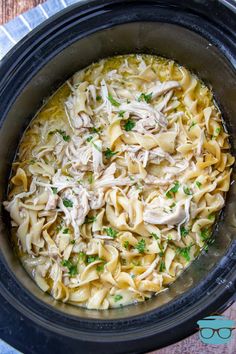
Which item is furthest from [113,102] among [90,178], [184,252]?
[184,252]

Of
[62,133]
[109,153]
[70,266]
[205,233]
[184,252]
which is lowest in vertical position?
[70,266]

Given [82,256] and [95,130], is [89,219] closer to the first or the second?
[82,256]

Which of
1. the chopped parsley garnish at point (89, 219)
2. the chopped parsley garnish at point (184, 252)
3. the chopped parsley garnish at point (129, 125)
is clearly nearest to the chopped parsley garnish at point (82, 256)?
the chopped parsley garnish at point (89, 219)

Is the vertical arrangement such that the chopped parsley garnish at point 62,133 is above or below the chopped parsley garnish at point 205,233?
above

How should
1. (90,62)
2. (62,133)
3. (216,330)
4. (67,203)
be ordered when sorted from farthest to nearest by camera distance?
(90,62) → (62,133) → (67,203) → (216,330)

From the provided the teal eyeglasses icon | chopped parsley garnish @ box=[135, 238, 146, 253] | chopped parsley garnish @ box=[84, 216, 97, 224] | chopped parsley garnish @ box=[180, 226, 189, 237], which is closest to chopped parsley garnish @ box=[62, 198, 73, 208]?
chopped parsley garnish @ box=[84, 216, 97, 224]

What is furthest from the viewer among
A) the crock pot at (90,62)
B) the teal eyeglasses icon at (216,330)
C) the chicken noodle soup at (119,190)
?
the chicken noodle soup at (119,190)

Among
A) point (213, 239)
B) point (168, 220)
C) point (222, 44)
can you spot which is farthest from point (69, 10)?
point (213, 239)

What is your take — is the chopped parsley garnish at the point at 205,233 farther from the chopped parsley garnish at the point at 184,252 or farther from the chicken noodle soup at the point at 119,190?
the chopped parsley garnish at the point at 184,252
